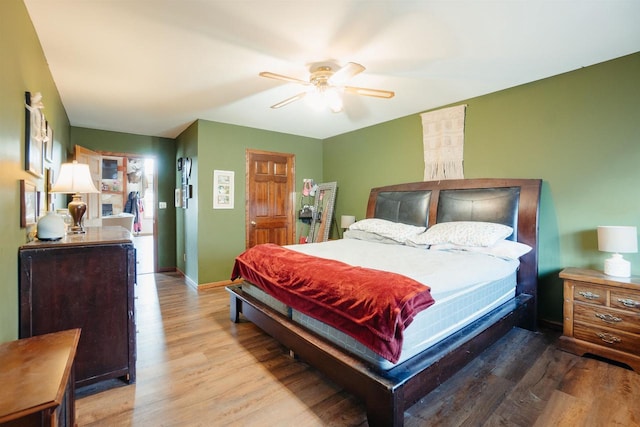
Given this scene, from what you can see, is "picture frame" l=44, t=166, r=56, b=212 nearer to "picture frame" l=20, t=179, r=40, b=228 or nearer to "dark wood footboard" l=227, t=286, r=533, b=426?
"picture frame" l=20, t=179, r=40, b=228

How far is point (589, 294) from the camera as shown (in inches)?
95.5

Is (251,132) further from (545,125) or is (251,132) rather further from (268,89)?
(545,125)

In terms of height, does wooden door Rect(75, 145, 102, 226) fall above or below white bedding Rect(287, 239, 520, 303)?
above

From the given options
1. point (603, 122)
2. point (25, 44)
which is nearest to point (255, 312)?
point (25, 44)

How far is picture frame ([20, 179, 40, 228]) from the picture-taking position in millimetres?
1746

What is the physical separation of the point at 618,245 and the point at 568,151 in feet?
3.34

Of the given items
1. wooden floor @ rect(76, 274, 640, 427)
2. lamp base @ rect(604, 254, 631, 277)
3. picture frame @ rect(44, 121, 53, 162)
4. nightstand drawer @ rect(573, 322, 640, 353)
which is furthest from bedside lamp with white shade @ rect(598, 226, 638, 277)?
picture frame @ rect(44, 121, 53, 162)

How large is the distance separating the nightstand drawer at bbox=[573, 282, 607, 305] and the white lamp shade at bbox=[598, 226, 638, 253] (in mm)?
343

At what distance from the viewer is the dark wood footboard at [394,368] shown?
1.51 m

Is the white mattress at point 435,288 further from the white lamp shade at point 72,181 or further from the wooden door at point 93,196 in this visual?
the wooden door at point 93,196

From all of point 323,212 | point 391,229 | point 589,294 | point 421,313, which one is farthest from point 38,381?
point 323,212

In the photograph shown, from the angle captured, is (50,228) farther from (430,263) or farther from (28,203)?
(430,263)

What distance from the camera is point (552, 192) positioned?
2961 millimetres

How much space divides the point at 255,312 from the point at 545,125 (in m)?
3.47
